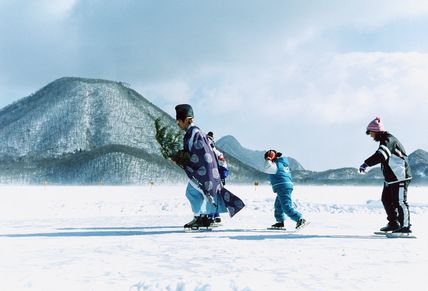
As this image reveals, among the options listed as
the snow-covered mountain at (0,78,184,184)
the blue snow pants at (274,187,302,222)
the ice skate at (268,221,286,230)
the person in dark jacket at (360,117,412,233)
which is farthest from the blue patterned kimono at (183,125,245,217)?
the snow-covered mountain at (0,78,184,184)

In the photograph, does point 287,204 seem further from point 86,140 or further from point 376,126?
point 86,140

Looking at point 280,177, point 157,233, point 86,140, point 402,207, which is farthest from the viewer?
point 86,140

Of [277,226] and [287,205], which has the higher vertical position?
[287,205]

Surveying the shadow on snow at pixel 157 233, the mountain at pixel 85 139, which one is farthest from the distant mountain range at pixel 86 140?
the shadow on snow at pixel 157 233

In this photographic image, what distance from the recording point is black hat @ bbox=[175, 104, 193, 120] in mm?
7512

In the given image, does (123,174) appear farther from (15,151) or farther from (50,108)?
(50,108)

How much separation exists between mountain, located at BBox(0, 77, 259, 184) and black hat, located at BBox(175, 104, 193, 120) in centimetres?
11447

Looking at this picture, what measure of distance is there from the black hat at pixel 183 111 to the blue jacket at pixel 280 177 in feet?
5.06

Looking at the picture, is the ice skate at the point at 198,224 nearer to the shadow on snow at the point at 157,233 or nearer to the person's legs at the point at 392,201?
the shadow on snow at the point at 157,233

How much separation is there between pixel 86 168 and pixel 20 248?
131633mm

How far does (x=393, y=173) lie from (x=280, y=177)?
5.56ft

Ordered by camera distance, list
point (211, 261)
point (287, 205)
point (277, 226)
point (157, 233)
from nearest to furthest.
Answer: point (211, 261), point (157, 233), point (287, 205), point (277, 226)

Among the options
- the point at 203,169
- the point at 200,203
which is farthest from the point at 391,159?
the point at 200,203

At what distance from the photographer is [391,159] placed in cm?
684
